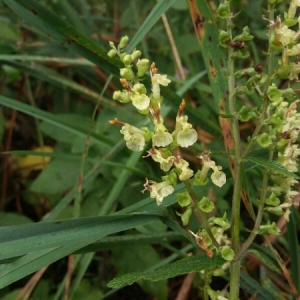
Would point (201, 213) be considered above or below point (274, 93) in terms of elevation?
below

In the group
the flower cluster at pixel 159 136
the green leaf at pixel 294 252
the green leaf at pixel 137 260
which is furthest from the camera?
the green leaf at pixel 137 260

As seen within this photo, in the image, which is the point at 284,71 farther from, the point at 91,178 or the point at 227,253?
the point at 91,178

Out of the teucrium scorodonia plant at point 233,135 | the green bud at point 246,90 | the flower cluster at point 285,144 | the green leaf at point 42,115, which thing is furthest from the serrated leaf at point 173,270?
the green leaf at point 42,115

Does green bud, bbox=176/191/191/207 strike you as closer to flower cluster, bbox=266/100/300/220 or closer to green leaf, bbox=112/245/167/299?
flower cluster, bbox=266/100/300/220

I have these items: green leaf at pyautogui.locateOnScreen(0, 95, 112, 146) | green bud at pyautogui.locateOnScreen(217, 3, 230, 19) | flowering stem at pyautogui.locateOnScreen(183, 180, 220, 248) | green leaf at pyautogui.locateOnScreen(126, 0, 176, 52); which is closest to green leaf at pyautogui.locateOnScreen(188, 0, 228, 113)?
green leaf at pyautogui.locateOnScreen(126, 0, 176, 52)

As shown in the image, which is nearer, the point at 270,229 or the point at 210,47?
the point at 270,229

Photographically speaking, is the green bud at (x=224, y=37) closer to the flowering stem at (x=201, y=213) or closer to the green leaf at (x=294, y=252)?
the flowering stem at (x=201, y=213)

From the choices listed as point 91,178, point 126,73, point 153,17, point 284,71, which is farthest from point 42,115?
point 284,71
